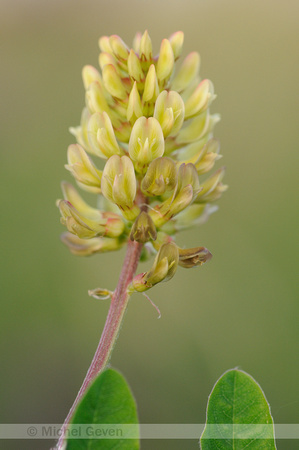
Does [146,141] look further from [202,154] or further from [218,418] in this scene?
[218,418]

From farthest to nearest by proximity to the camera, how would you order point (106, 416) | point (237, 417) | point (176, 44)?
point (176, 44) → point (237, 417) → point (106, 416)

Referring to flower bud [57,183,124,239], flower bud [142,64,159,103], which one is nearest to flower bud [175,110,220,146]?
flower bud [142,64,159,103]

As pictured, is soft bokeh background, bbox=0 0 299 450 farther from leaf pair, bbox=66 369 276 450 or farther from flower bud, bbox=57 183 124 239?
leaf pair, bbox=66 369 276 450

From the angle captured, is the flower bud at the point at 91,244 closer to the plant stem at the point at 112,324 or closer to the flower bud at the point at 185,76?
the plant stem at the point at 112,324

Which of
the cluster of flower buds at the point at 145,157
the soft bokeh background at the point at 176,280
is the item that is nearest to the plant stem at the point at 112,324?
the cluster of flower buds at the point at 145,157

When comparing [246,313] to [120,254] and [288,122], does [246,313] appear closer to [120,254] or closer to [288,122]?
[120,254]

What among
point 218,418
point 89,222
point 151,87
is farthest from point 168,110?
point 218,418
